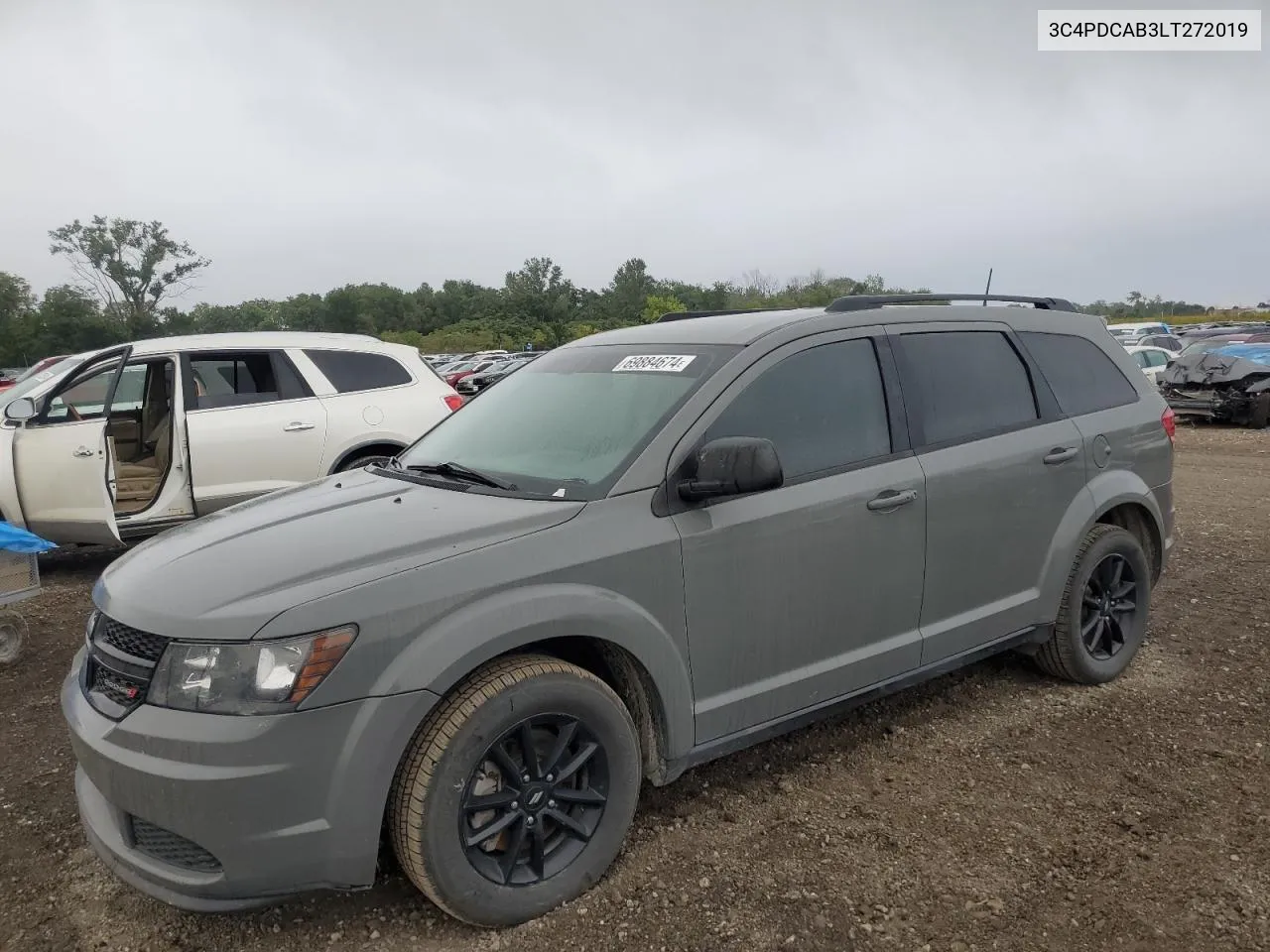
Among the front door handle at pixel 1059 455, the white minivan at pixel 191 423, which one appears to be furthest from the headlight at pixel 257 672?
the white minivan at pixel 191 423

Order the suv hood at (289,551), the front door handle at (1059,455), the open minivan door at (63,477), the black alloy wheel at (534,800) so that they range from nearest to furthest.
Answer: the suv hood at (289,551), the black alloy wheel at (534,800), the front door handle at (1059,455), the open minivan door at (63,477)

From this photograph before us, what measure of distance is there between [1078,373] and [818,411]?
168 cm

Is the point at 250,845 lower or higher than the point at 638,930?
higher

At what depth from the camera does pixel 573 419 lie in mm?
3279

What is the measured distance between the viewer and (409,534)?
8.57 feet

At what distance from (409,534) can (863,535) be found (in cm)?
161

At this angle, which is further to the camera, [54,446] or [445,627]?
[54,446]

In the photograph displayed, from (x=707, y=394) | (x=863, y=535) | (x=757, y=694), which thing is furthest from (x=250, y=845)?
(x=863, y=535)

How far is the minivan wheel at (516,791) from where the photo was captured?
2.39 meters

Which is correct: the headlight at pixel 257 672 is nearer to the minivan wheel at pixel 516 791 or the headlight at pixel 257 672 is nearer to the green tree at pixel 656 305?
the minivan wheel at pixel 516 791

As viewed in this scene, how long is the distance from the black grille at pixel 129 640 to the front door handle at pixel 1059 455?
3.40 m

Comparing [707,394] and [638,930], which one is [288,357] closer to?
[707,394]

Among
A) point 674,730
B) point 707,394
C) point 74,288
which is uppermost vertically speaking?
point 74,288

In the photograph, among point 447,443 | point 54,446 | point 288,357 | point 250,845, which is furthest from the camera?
point 288,357
